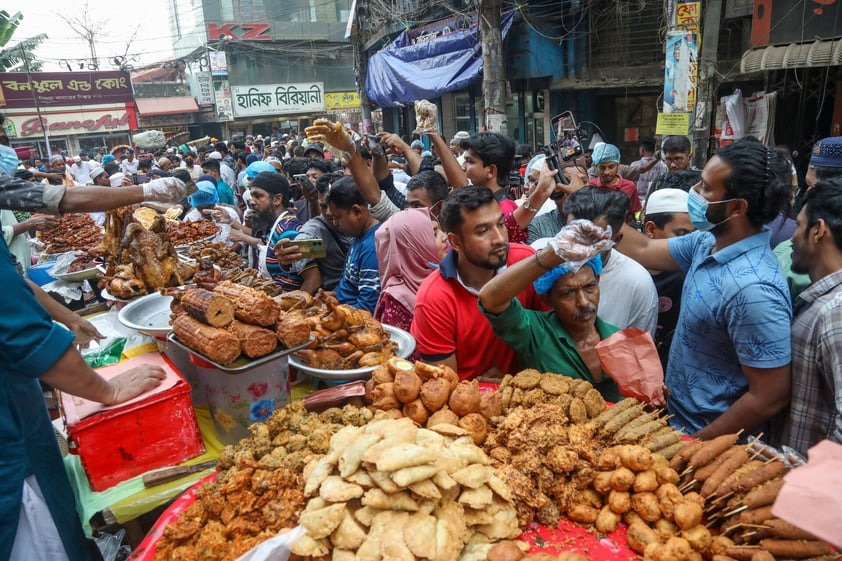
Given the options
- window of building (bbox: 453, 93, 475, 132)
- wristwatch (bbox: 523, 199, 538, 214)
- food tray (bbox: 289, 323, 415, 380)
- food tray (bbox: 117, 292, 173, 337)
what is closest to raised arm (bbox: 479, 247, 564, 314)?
food tray (bbox: 289, 323, 415, 380)

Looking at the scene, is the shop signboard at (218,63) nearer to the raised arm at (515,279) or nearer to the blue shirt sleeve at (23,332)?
the blue shirt sleeve at (23,332)

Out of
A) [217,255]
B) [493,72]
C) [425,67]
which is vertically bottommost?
[217,255]

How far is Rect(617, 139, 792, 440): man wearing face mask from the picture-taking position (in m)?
2.08

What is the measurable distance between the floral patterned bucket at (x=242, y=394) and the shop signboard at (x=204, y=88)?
109ft

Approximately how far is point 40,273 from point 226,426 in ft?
17.2

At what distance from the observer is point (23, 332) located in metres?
1.87

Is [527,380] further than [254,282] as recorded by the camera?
No

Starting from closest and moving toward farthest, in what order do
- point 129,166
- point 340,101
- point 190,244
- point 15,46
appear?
point 190,244
point 129,166
point 15,46
point 340,101

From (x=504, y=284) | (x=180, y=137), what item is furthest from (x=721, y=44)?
(x=180, y=137)

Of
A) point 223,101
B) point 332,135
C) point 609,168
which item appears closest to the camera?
point 332,135

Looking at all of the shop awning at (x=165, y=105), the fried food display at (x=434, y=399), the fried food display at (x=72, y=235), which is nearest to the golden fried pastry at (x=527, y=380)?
the fried food display at (x=434, y=399)

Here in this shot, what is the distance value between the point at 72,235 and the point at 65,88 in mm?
28123

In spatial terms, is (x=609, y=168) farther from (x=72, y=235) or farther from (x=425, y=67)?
(x=425, y=67)

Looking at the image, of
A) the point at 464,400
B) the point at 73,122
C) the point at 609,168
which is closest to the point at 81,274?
the point at 464,400
